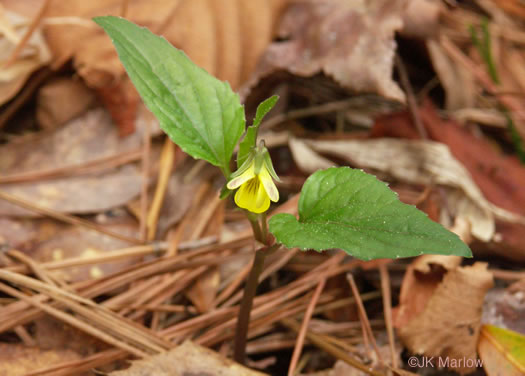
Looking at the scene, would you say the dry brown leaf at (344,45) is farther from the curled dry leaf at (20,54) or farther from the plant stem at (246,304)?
the plant stem at (246,304)

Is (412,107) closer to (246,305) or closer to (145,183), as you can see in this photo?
(145,183)

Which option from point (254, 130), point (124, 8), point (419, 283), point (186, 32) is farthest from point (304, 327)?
point (124, 8)

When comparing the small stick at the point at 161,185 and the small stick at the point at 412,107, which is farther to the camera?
the small stick at the point at 412,107

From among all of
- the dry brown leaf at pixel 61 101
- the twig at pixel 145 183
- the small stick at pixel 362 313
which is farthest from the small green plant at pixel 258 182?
the dry brown leaf at pixel 61 101

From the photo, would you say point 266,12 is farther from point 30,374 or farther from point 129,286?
point 30,374

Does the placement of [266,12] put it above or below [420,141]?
above

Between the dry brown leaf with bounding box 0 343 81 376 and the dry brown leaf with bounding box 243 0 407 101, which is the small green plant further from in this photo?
the dry brown leaf with bounding box 243 0 407 101

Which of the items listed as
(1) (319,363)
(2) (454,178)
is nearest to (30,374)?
(1) (319,363)
